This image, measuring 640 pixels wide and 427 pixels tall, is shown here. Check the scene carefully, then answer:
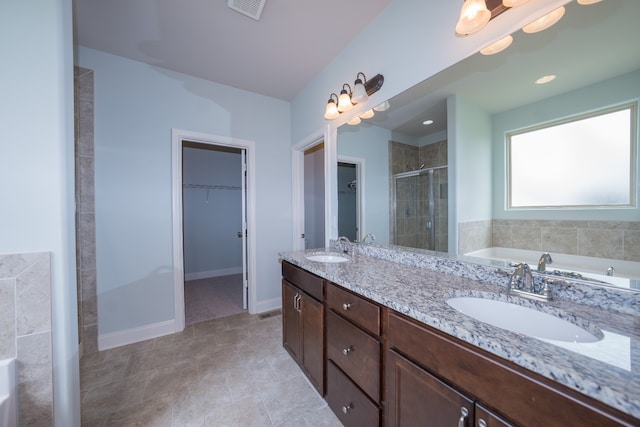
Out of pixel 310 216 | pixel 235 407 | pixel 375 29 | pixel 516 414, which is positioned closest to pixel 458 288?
pixel 516 414

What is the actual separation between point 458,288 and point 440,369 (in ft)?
1.27

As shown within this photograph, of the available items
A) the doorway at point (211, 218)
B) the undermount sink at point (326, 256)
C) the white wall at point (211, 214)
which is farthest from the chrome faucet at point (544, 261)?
the white wall at point (211, 214)

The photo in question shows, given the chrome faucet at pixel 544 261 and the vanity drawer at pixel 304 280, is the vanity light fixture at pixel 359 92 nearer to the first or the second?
the vanity drawer at pixel 304 280

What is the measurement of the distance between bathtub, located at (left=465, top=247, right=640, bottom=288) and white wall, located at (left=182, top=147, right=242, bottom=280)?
14.6 ft

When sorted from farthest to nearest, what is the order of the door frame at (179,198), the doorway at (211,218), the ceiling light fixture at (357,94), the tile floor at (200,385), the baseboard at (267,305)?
the doorway at (211,218), the baseboard at (267,305), the door frame at (179,198), the ceiling light fixture at (357,94), the tile floor at (200,385)

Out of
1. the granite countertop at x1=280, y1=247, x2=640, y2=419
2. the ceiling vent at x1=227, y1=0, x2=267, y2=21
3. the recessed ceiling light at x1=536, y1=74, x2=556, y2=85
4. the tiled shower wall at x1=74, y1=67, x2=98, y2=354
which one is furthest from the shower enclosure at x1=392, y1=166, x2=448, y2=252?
the tiled shower wall at x1=74, y1=67, x2=98, y2=354

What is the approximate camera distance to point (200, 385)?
164 centimetres

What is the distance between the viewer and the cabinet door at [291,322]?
1.71m

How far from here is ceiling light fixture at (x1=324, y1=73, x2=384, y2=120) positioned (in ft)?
5.57

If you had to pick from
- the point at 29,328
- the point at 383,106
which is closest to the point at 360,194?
the point at 383,106

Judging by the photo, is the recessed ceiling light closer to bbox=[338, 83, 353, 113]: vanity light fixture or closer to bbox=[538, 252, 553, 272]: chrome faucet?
bbox=[538, 252, 553, 272]: chrome faucet

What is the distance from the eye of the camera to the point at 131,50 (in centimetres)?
206

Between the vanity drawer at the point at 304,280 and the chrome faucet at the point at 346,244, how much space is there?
1.66 ft

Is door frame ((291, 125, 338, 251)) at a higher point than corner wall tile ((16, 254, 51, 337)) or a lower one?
higher
